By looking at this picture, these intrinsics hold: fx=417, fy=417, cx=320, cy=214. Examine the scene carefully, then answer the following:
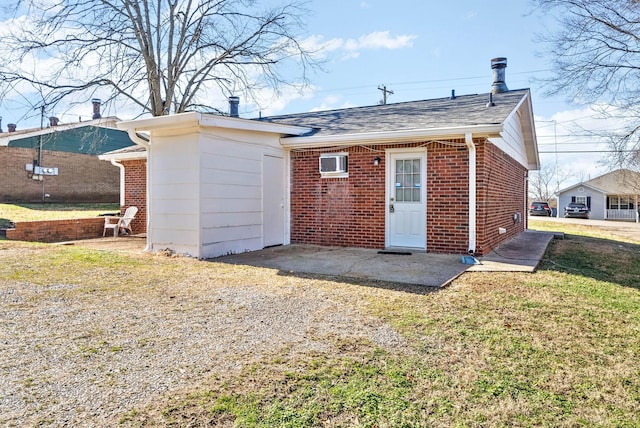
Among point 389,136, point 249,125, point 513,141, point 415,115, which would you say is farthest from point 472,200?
point 249,125

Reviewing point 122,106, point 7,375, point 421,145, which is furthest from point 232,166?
point 122,106

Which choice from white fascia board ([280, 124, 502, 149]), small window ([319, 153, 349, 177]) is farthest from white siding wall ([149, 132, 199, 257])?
small window ([319, 153, 349, 177])

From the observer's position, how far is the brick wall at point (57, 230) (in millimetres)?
10336

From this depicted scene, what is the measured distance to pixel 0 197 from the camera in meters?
18.4

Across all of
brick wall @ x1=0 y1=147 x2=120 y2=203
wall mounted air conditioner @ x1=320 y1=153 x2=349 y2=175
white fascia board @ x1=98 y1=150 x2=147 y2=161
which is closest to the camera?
wall mounted air conditioner @ x1=320 y1=153 x2=349 y2=175

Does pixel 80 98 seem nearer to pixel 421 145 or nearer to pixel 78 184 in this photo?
pixel 78 184

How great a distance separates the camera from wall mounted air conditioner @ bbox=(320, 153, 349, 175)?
884cm

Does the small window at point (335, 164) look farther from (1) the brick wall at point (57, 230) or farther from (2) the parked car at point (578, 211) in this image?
(2) the parked car at point (578, 211)

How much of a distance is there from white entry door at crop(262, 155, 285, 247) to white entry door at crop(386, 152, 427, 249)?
8.16 ft

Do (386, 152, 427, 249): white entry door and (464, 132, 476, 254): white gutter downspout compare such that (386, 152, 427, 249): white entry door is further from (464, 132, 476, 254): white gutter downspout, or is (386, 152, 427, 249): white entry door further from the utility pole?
the utility pole

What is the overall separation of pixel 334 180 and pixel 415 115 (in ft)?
7.69

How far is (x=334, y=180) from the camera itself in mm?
9047

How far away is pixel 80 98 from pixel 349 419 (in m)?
15.5

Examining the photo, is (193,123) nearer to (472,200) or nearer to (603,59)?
(472,200)
